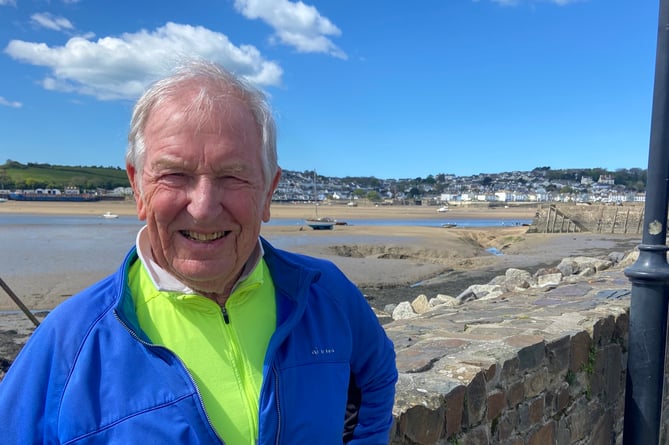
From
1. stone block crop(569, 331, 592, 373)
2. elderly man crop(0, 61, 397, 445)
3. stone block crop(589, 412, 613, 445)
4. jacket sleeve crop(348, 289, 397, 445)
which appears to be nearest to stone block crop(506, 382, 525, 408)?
stone block crop(569, 331, 592, 373)

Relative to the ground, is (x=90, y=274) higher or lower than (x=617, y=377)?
lower

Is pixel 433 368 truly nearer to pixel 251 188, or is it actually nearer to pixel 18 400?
pixel 251 188

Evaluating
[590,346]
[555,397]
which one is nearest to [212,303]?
[555,397]

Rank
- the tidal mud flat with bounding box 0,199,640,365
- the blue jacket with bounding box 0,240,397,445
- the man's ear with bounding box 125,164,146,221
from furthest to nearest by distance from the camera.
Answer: the tidal mud flat with bounding box 0,199,640,365
the man's ear with bounding box 125,164,146,221
the blue jacket with bounding box 0,240,397,445

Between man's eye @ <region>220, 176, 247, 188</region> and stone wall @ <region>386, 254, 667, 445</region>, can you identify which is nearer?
man's eye @ <region>220, 176, 247, 188</region>

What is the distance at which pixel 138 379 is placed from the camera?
128 centimetres

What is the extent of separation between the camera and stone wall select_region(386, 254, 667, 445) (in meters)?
2.49

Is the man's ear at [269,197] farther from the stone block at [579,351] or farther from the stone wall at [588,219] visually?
the stone wall at [588,219]

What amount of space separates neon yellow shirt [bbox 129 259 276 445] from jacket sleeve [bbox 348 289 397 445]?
322 mm

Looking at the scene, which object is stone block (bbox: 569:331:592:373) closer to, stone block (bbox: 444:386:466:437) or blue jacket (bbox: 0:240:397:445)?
stone block (bbox: 444:386:466:437)

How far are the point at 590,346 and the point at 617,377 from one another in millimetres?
686

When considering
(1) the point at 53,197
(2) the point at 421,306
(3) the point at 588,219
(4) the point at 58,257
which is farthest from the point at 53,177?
(2) the point at 421,306

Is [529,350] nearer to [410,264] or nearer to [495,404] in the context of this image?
[495,404]

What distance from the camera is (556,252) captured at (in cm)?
2503
